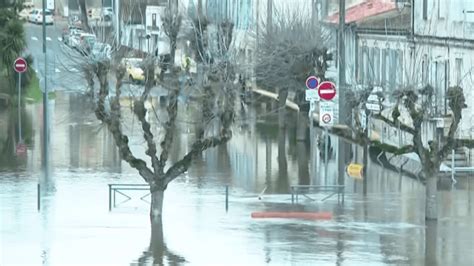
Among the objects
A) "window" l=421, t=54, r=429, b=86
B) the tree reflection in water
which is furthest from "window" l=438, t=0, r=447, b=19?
the tree reflection in water

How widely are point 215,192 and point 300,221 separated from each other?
491 cm

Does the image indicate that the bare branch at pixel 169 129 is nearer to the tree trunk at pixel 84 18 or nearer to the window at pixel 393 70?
the window at pixel 393 70

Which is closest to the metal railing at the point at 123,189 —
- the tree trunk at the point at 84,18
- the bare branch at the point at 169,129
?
the bare branch at the point at 169,129

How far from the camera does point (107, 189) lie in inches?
1272

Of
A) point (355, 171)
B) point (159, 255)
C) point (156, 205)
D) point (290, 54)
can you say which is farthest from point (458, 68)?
point (159, 255)

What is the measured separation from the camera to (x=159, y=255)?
23828 mm

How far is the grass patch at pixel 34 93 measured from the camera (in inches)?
2229

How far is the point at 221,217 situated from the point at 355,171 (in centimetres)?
834

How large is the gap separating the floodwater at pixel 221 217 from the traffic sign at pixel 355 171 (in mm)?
351

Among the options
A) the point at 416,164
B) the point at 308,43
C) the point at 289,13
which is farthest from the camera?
the point at 289,13

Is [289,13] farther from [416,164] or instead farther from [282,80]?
[416,164]

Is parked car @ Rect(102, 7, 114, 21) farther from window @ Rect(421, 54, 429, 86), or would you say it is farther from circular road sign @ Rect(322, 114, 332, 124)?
circular road sign @ Rect(322, 114, 332, 124)

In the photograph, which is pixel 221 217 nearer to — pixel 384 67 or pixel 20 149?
pixel 20 149

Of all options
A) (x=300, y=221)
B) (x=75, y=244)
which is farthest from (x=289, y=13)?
(x=75, y=244)
